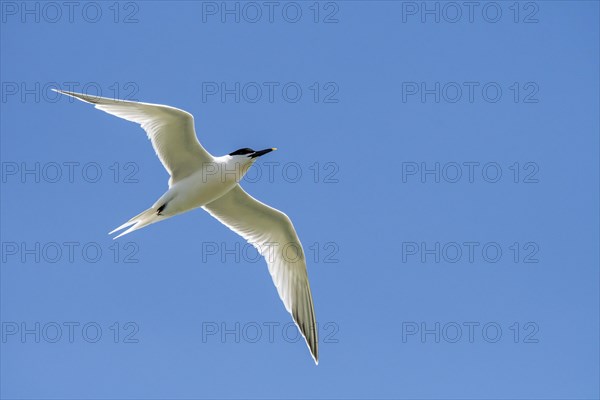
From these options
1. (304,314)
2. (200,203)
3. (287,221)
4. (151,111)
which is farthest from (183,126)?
(304,314)

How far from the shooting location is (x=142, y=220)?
404 inches

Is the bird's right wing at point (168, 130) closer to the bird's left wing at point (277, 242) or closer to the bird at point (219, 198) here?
the bird at point (219, 198)

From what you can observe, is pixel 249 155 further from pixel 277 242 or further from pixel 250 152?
pixel 277 242

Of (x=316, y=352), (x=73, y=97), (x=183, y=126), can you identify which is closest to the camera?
(x=73, y=97)

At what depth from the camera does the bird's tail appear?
10.1 m

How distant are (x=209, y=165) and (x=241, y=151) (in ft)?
1.55

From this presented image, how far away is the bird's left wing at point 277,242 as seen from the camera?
10.9 meters

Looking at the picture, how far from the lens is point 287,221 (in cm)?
1098

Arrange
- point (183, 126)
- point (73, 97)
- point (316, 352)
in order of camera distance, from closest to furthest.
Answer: point (73, 97) < point (183, 126) < point (316, 352)

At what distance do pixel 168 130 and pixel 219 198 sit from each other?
1466mm

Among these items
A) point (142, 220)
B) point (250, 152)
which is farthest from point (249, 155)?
point (142, 220)

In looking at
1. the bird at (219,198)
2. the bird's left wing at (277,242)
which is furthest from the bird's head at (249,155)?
the bird's left wing at (277,242)

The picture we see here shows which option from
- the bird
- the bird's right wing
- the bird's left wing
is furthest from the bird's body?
the bird's left wing

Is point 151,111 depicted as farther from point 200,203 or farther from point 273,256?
point 273,256
